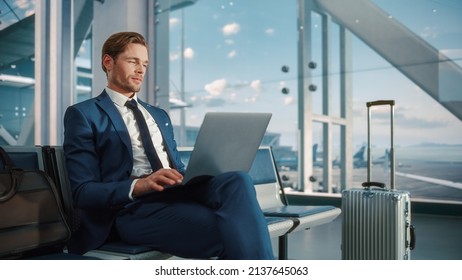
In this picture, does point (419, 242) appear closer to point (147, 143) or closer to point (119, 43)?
point (147, 143)

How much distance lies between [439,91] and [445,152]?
24.3 inches

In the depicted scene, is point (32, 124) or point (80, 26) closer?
point (32, 124)

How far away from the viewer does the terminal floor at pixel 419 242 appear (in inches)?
102

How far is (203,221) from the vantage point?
1246mm

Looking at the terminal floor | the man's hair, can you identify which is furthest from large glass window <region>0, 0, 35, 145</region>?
the man's hair

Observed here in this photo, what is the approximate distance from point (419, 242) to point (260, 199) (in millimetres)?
1343

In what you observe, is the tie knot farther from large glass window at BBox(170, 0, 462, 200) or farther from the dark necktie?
large glass window at BBox(170, 0, 462, 200)

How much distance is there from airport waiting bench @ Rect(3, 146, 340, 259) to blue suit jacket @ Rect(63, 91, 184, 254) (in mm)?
89

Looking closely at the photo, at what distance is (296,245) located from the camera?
2936mm

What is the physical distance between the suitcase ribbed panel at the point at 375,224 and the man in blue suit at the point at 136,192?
100cm

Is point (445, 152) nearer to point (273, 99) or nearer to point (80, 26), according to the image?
point (273, 99)

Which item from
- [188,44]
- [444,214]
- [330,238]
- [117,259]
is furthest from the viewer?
[188,44]

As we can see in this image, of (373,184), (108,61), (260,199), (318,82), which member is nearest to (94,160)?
(108,61)

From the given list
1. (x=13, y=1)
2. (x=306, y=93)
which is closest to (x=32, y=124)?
(x=13, y=1)
